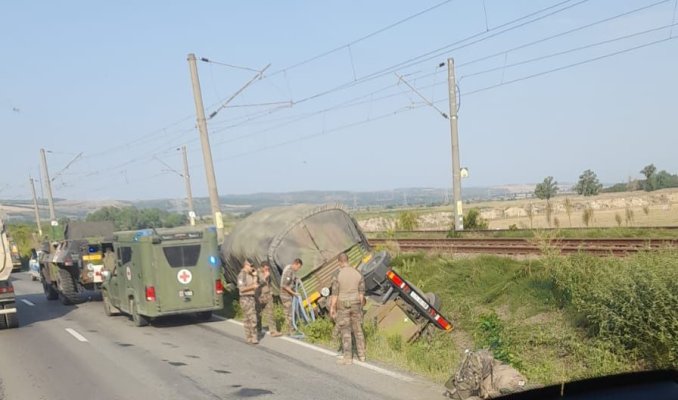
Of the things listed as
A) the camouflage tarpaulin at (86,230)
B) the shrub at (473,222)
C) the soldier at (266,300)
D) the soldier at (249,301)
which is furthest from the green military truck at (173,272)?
the shrub at (473,222)

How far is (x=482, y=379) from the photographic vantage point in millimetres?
8047

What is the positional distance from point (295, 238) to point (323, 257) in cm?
89

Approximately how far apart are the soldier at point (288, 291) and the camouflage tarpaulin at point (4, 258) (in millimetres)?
6700

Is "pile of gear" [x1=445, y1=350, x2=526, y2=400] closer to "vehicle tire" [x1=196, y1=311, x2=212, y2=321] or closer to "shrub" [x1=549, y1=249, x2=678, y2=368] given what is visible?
"shrub" [x1=549, y1=249, x2=678, y2=368]

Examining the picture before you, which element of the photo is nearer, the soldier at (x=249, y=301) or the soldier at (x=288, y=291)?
the soldier at (x=249, y=301)

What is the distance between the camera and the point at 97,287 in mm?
20875

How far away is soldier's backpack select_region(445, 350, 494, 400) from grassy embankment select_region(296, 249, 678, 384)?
0.86m

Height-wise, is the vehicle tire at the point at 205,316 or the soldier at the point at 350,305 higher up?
the soldier at the point at 350,305

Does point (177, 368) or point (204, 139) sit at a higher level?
point (204, 139)

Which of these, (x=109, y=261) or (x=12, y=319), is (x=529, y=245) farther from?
(x=12, y=319)

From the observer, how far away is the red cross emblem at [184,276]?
48.7 feet

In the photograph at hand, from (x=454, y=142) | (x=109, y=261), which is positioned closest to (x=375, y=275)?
(x=109, y=261)

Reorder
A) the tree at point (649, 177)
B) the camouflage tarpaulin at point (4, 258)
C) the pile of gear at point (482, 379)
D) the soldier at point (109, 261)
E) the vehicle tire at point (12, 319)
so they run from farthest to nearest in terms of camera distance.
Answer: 1. the tree at point (649, 177)
2. the soldier at point (109, 261)
3. the vehicle tire at point (12, 319)
4. the camouflage tarpaulin at point (4, 258)
5. the pile of gear at point (482, 379)

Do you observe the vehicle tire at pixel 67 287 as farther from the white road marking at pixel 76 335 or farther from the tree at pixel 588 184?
the tree at pixel 588 184
